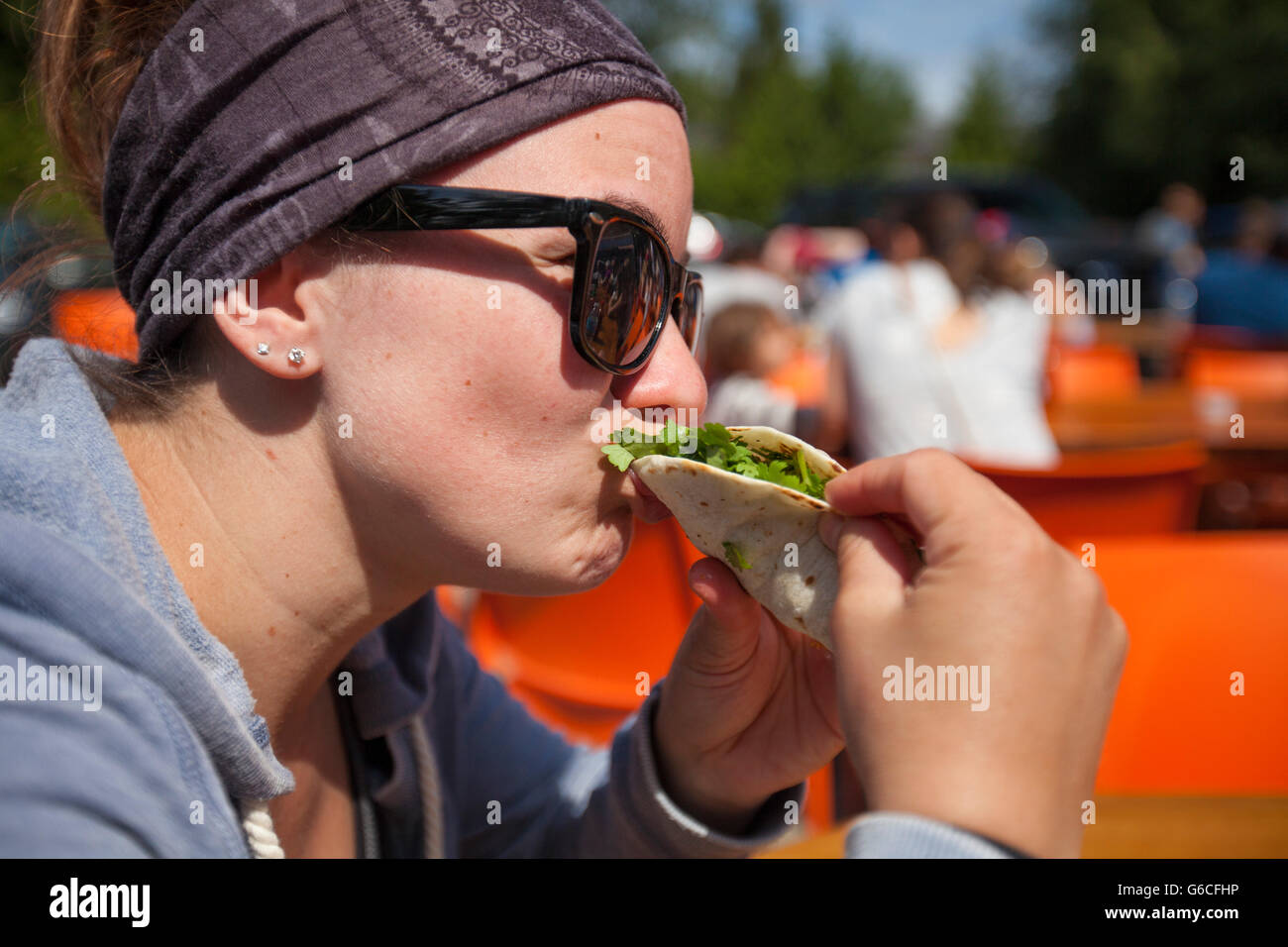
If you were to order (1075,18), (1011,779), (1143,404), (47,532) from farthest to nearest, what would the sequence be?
(1075,18)
(1143,404)
(47,532)
(1011,779)

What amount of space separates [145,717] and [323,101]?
90 centimetres

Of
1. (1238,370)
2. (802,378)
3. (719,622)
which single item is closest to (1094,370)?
(1238,370)

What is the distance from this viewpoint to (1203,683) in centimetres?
269

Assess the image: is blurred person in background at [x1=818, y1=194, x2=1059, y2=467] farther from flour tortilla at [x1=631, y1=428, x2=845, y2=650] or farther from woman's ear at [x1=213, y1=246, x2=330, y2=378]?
woman's ear at [x1=213, y1=246, x2=330, y2=378]

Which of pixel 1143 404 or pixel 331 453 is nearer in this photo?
pixel 331 453

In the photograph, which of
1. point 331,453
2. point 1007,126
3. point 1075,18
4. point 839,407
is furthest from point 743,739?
point 1007,126

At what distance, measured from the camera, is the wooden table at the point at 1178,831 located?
1.75 m

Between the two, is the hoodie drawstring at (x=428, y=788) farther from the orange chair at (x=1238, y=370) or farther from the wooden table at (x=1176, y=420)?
the orange chair at (x=1238, y=370)

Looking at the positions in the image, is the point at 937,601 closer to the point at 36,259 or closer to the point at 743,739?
the point at 743,739

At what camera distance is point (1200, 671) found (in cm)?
271

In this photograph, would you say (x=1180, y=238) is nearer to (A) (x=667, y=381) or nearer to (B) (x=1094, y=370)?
(B) (x=1094, y=370)

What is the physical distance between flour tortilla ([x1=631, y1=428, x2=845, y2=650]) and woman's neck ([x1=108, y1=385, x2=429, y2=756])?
1.73ft

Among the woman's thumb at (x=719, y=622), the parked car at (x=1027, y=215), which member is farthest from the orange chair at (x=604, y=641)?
the parked car at (x=1027, y=215)

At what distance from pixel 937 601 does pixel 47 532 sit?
1.08 m
